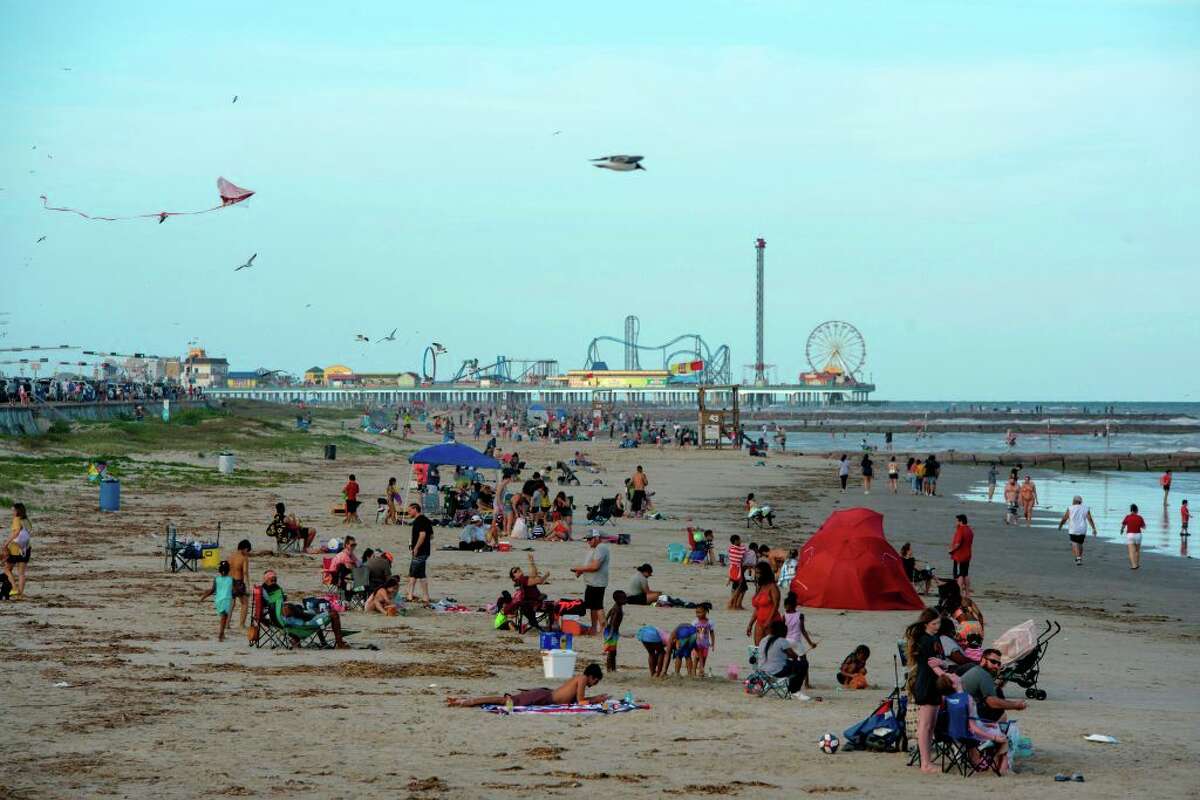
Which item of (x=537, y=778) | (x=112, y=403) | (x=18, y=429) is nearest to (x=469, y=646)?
(x=537, y=778)

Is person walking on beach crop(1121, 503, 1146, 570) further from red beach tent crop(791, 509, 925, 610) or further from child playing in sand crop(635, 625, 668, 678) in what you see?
child playing in sand crop(635, 625, 668, 678)

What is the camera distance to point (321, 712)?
10.4 m

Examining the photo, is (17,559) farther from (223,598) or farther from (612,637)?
(612,637)

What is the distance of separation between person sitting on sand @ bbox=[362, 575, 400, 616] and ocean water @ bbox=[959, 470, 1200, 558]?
664 inches

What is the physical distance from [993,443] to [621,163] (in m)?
64.4

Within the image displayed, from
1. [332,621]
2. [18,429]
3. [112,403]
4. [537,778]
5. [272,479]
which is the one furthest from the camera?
[112,403]

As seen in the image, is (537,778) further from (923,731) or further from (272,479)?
(272,479)

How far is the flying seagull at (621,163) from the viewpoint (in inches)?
933

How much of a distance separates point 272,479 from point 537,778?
29.0 m

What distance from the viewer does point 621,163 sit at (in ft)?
79.2

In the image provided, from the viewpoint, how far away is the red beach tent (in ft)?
56.4

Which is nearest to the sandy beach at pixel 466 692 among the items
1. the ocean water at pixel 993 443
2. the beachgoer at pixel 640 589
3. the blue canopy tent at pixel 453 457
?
the beachgoer at pixel 640 589

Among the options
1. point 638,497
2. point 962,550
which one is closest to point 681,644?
point 962,550

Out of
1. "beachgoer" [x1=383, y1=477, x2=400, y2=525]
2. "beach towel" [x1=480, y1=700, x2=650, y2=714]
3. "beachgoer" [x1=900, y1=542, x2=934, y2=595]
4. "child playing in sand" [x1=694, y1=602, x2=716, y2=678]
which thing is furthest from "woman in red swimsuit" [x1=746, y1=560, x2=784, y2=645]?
"beachgoer" [x1=383, y1=477, x2=400, y2=525]
